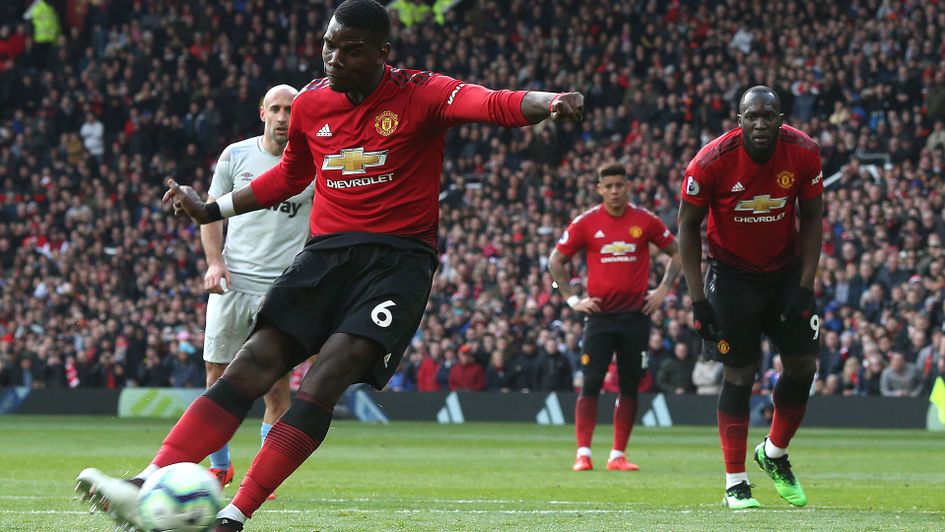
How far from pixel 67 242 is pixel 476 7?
10.6 meters

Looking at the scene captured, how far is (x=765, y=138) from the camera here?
327 inches

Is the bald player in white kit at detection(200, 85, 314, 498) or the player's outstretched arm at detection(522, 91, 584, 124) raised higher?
the player's outstretched arm at detection(522, 91, 584, 124)

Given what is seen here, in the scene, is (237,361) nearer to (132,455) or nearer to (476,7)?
(132,455)

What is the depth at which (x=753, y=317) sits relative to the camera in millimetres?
8836

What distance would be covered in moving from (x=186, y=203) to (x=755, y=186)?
3463 mm

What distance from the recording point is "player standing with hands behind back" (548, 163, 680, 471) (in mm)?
12984

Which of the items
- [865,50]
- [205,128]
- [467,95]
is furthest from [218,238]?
[205,128]

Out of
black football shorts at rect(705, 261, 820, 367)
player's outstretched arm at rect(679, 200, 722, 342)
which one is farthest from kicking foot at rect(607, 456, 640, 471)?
player's outstretched arm at rect(679, 200, 722, 342)

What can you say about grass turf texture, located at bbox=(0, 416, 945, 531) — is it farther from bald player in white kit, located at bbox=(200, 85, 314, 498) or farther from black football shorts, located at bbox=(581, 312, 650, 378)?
black football shorts, located at bbox=(581, 312, 650, 378)

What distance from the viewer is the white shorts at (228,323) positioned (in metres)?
9.30

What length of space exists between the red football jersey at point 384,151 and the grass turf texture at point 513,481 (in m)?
1.62

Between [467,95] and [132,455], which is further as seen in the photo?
[132,455]

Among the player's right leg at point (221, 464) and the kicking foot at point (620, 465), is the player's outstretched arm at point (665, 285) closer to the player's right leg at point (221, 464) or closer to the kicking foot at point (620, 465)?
the kicking foot at point (620, 465)

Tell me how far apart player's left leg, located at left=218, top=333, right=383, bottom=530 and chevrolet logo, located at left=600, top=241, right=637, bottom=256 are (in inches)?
285
